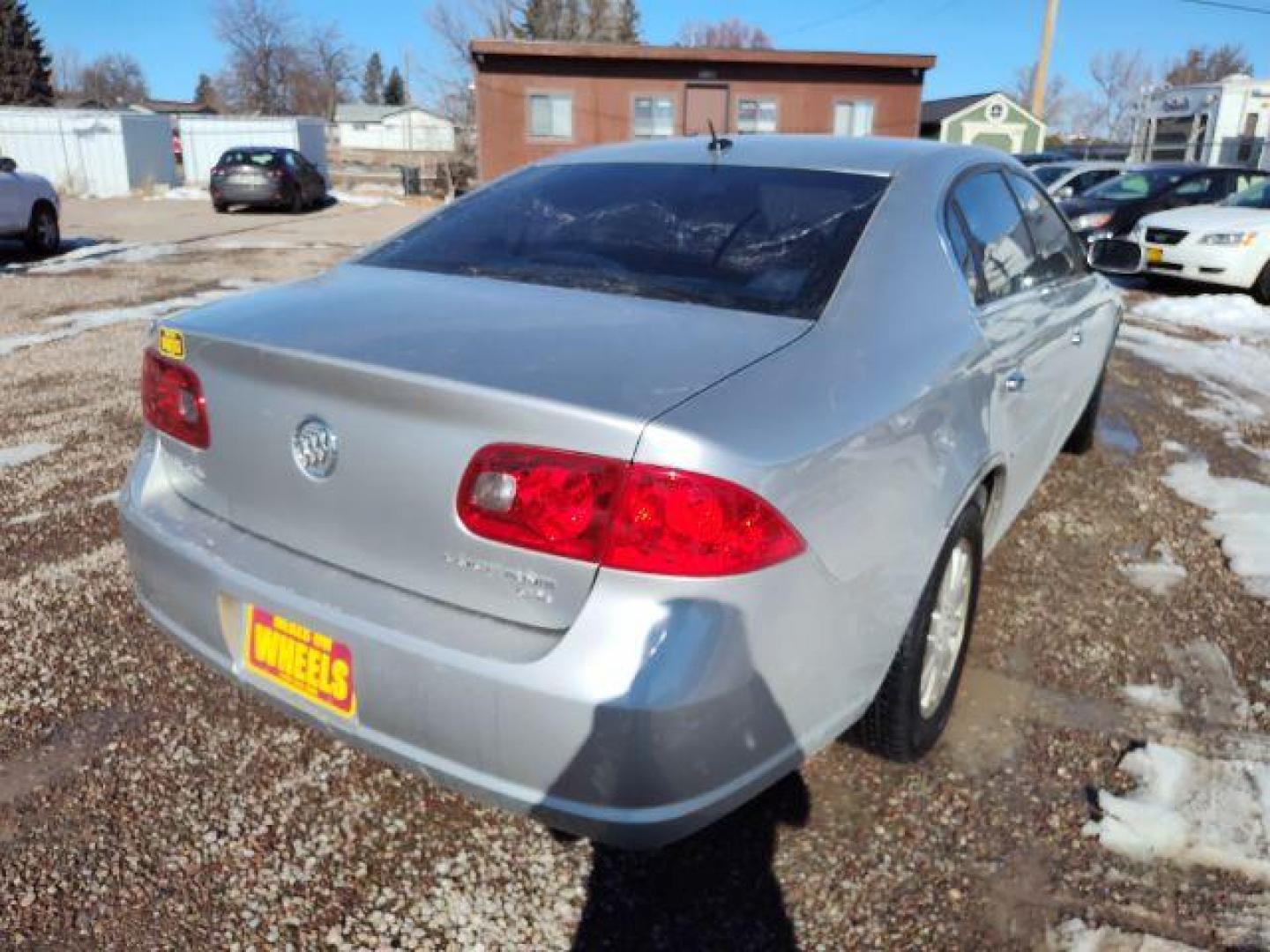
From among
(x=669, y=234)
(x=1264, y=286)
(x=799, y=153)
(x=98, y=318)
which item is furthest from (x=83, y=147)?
(x=669, y=234)

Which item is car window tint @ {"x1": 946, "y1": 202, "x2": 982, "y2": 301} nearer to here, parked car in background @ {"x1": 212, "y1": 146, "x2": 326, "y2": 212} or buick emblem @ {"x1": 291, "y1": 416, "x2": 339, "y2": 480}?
buick emblem @ {"x1": 291, "y1": 416, "x2": 339, "y2": 480}

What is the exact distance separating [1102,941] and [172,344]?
237cm

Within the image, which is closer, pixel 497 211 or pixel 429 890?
pixel 429 890

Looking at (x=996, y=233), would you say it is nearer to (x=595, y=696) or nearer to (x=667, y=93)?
(x=595, y=696)

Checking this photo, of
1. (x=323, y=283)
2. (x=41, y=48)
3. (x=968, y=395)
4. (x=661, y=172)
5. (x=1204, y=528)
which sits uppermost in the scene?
(x=41, y=48)

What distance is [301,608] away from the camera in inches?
75.6

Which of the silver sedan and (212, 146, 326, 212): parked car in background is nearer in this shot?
the silver sedan

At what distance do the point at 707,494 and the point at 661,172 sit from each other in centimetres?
150

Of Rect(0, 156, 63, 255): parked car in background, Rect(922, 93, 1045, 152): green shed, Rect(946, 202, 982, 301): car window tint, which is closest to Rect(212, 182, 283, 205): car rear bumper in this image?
Rect(0, 156, 63, 255): parked car in background

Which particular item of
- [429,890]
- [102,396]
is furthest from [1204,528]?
[102,396]

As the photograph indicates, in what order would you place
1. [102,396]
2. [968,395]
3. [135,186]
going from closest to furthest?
[968,395]
[102,396]
[135,186]

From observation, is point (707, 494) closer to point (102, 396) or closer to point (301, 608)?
point (301, 608)

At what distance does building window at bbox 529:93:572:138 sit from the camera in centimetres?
2398

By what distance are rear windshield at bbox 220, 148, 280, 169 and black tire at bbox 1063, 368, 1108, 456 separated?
1886cm
